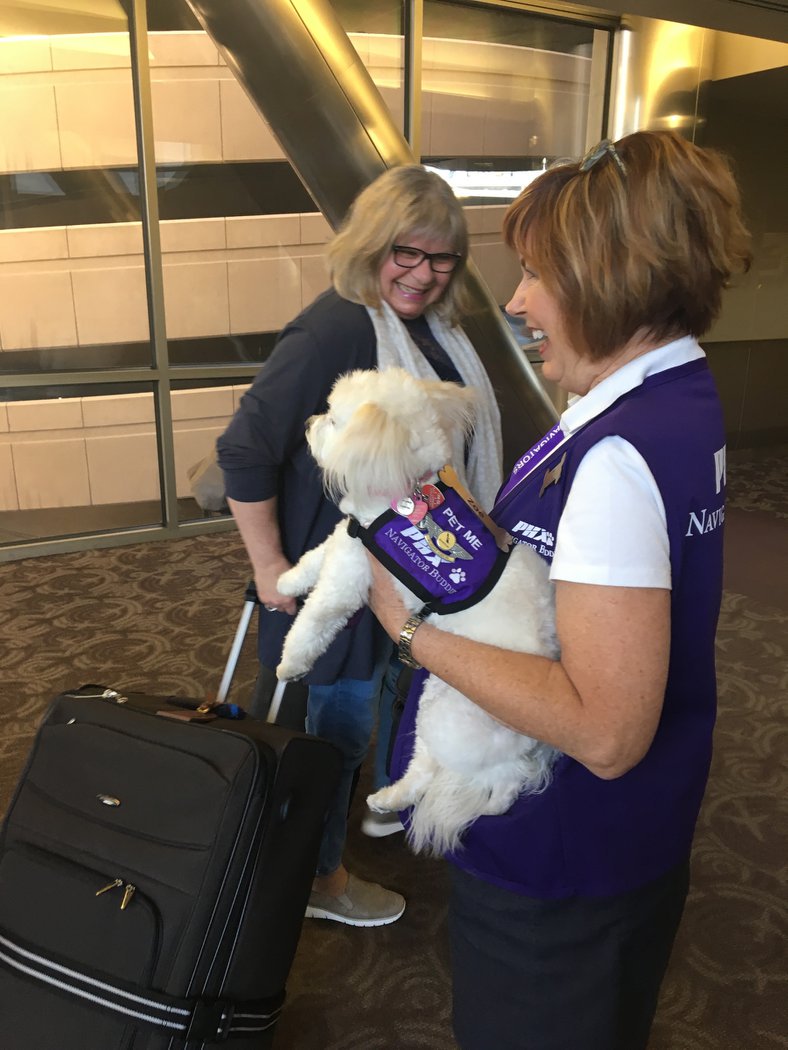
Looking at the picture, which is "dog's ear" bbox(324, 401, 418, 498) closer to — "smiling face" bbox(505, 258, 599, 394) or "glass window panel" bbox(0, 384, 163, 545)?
"smiling face" bbox(505, 258, 599, 394)

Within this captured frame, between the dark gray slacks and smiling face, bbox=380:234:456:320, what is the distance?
1180mm

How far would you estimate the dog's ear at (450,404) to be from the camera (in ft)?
4.32

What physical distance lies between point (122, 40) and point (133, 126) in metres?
0.43

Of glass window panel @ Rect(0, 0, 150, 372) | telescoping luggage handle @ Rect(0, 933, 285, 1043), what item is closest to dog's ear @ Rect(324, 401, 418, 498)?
telescoping luggage handle @ Rect(0, 933, 285, 1043)

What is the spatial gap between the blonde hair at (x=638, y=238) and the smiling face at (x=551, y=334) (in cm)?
2

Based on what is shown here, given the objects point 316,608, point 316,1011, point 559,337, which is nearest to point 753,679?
point 316,1011

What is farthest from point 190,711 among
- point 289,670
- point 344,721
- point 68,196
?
point 68,196

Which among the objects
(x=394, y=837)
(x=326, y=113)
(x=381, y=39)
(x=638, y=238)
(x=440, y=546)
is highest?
(x=381, y=39)

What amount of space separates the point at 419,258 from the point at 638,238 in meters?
0.96

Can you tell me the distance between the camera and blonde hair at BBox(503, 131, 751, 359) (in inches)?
32.7

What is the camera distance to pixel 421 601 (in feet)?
3.72

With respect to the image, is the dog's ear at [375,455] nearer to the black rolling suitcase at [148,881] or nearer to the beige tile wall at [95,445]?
the black rolling suitcase at [148,881]

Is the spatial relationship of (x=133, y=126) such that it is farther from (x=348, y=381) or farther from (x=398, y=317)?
(x=348, y=381)

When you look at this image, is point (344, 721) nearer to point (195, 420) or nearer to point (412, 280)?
point (412, 280)
